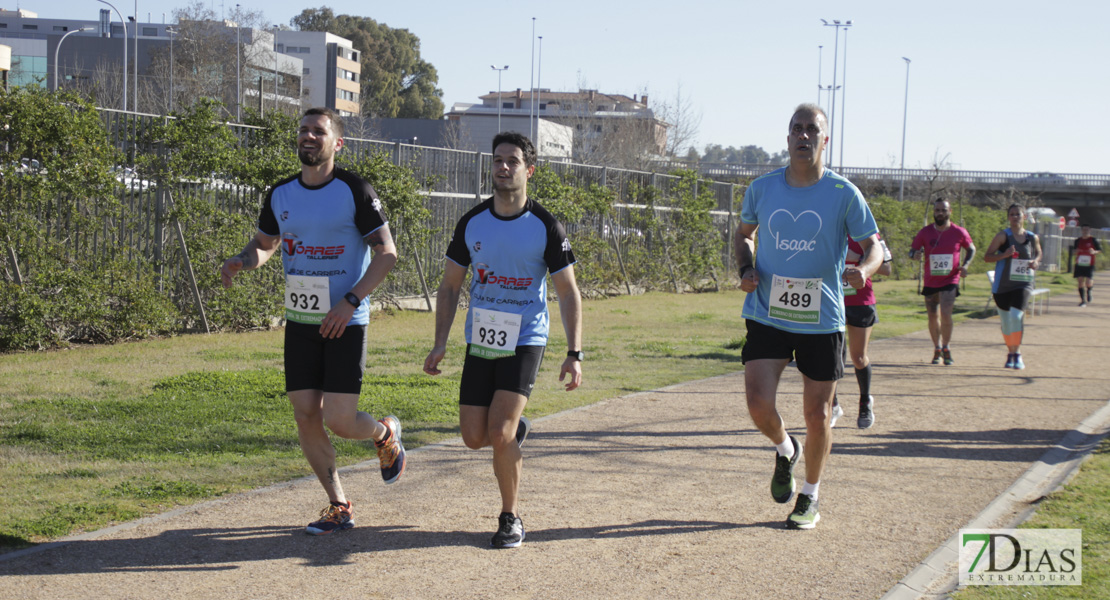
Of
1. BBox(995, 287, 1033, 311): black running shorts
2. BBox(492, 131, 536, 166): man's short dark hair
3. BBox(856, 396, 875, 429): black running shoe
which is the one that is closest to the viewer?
BBox(492, 131, 536, 166): man's short dark hair

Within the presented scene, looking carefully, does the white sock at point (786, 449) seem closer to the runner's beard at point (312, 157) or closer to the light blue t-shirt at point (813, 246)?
the light blue t-shirt at point (813, 246)

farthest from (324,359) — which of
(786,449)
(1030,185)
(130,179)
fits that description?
(1030,185)

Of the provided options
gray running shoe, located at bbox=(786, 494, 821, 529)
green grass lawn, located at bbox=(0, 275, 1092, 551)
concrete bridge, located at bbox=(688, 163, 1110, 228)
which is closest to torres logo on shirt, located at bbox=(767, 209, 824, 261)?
gray running shoe, located at bbox=(786, 494, 821, 529)

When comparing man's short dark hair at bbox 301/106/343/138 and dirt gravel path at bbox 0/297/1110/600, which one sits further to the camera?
man's short dark hair at bbox 301/106/343/138

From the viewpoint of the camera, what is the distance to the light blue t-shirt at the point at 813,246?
5375 millimetres

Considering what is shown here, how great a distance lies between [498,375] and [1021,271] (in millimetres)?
10074

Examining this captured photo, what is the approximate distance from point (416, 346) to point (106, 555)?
8285mm

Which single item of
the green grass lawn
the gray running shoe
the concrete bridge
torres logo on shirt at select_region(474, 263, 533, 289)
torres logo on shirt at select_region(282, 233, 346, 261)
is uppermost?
the concrete bridge

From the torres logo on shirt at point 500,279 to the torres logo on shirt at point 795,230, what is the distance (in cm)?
142

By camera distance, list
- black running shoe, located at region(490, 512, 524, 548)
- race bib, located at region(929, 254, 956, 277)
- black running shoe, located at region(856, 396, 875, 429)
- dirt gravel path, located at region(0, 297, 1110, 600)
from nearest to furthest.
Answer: dirt gravel path, located at region(0, 297, 1110, 600) → black running shoe, located at region(490, 512, 524, 548) → black running shoe, located at region(856, 396, 875, 429) → race bib, located at region(929, 254, 956, 277)

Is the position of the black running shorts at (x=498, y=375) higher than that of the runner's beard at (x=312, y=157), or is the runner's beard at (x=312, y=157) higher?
the runner's beard at (x=312, y=157)

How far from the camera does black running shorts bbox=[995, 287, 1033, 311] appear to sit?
1302 centimetres

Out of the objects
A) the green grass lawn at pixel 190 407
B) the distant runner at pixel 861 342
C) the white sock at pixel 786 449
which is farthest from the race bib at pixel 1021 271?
the white sock at pixel 786 449

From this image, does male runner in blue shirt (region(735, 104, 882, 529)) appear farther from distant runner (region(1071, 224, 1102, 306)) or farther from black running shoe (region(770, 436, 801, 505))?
distant runner (region(1071, 224, 1102, 306))
